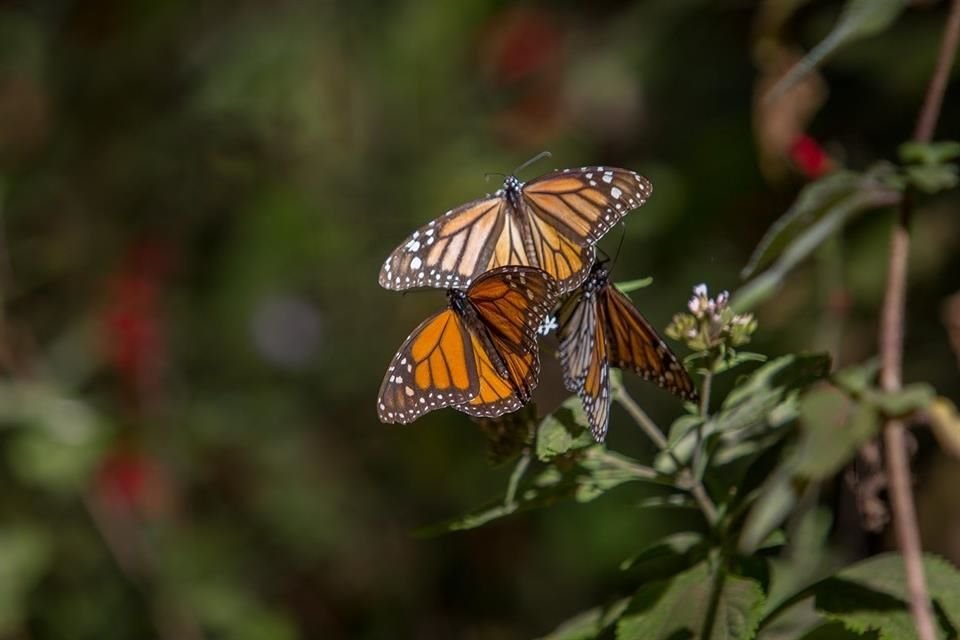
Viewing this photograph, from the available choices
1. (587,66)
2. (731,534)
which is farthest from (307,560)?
(731,534)

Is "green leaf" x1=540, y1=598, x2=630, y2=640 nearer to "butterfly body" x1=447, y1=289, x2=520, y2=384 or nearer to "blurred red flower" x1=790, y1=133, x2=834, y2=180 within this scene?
"butterfly body" x1=447, y1=289, x2=520, y2=384

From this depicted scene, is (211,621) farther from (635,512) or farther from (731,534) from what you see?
(731,534)

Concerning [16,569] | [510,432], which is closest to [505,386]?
[510,432]

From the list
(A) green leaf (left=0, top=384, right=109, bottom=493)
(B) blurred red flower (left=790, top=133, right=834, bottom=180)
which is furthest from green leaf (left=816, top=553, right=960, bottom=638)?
(A) green leaf (left=0, top=384, right=109, bottom=493)

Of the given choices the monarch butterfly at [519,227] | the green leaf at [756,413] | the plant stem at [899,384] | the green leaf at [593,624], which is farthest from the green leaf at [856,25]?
the green leaf at [593,624]

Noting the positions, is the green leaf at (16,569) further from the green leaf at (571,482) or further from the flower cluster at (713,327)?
the flower cluster at (713,327)

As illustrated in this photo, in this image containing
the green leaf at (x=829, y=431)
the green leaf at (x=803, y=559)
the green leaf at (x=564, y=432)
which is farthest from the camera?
the green leaf at (x=803, y=559)

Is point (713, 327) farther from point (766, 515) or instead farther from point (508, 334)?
point (766, 515)
